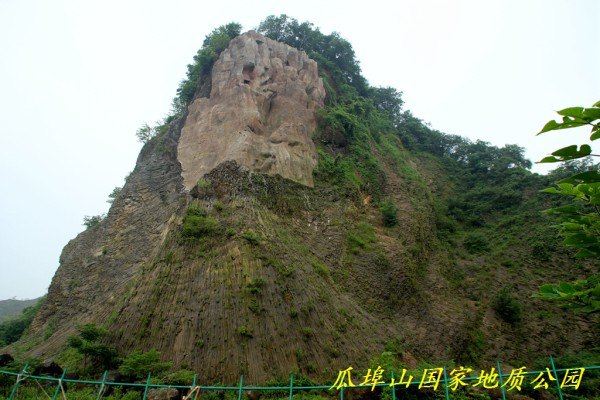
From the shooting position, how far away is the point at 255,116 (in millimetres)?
21188

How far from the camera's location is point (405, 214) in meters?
21.6

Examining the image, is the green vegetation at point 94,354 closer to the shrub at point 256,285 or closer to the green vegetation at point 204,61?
the shrub at point 256,285

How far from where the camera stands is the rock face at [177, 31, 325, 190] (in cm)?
1964

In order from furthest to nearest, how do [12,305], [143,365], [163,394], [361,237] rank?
[12,305] → [361,237] → [143,365] → [163,394]

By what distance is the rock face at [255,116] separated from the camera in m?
19.6

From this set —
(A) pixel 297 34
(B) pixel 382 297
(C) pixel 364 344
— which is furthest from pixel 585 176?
(A) pixel 297 34

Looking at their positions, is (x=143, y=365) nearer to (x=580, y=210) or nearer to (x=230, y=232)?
(x=230, y=232)

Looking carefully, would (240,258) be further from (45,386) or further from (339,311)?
(45,386)

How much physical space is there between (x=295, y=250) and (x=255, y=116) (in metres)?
8.85

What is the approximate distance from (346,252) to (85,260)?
1472 centimetres

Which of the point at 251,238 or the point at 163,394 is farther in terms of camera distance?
the point at 251,238

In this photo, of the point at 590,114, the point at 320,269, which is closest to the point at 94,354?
the point at 320,269

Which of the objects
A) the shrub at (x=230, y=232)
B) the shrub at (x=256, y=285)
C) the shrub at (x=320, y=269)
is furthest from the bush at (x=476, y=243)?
the shrub at (x=230, y=232)

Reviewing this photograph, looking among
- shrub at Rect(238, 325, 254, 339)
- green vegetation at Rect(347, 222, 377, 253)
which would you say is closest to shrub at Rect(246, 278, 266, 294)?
shrub at Rect(238, 325, 254, 339)
